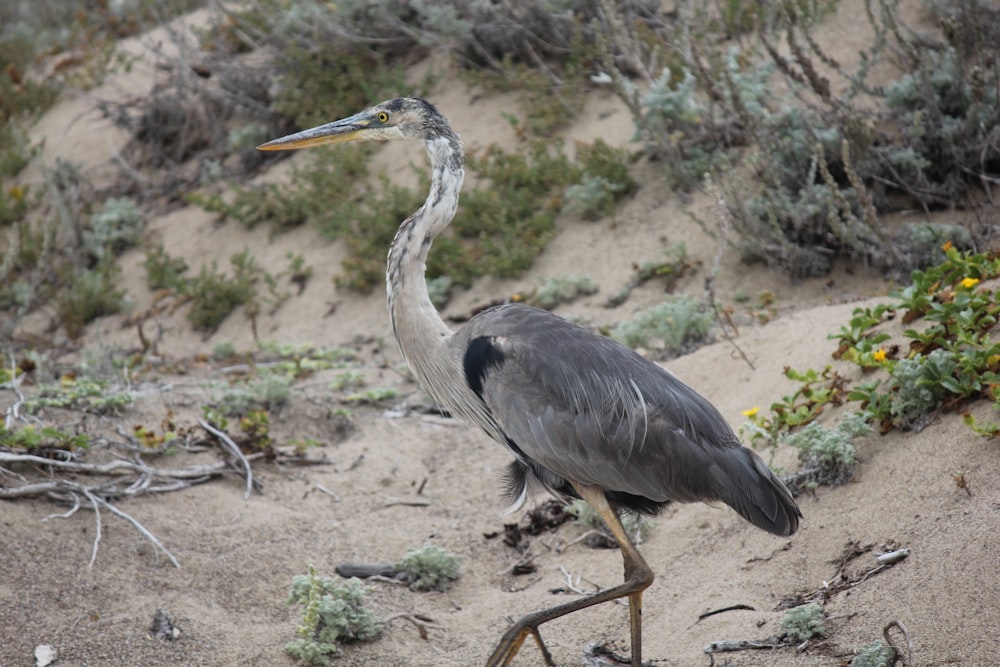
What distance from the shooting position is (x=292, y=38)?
30.9 ft

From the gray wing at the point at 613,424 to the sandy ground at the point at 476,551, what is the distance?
0.56 m

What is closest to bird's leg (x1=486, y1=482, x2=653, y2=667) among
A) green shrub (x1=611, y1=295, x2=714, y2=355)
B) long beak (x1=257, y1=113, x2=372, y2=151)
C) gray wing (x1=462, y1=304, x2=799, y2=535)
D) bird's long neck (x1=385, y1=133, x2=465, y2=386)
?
gray wing (x1=462, y1=304, x2=799, y2=535)

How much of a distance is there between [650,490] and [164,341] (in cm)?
558

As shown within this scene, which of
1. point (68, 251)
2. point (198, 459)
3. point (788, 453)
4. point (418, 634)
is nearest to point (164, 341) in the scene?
point (68, 251)

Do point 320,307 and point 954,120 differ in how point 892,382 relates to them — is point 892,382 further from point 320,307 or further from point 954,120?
point 320,307

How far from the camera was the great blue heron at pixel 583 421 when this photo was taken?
3.69 m

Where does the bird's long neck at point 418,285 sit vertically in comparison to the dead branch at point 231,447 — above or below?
above

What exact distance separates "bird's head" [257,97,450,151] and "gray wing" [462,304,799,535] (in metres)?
1.09

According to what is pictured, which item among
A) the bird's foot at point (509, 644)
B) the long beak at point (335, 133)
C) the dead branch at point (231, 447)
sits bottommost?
the dead branch at point (231, 447)

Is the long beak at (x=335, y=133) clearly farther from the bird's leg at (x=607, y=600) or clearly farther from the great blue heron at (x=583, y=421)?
the bird's leg at (x=607, y=600)

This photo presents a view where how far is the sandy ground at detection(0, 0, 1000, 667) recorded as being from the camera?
12.2 feet

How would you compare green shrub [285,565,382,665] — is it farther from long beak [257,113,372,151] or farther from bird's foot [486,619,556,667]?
long beak [257,113,372,151]

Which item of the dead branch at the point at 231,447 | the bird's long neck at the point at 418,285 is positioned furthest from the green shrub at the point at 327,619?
the dead branch at the point at 231,447

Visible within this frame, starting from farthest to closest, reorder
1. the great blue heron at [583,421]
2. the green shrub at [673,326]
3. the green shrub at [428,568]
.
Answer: the green shrub at [673,326] < the green shrub at [428,568] < the great blue heron at [583,421]
